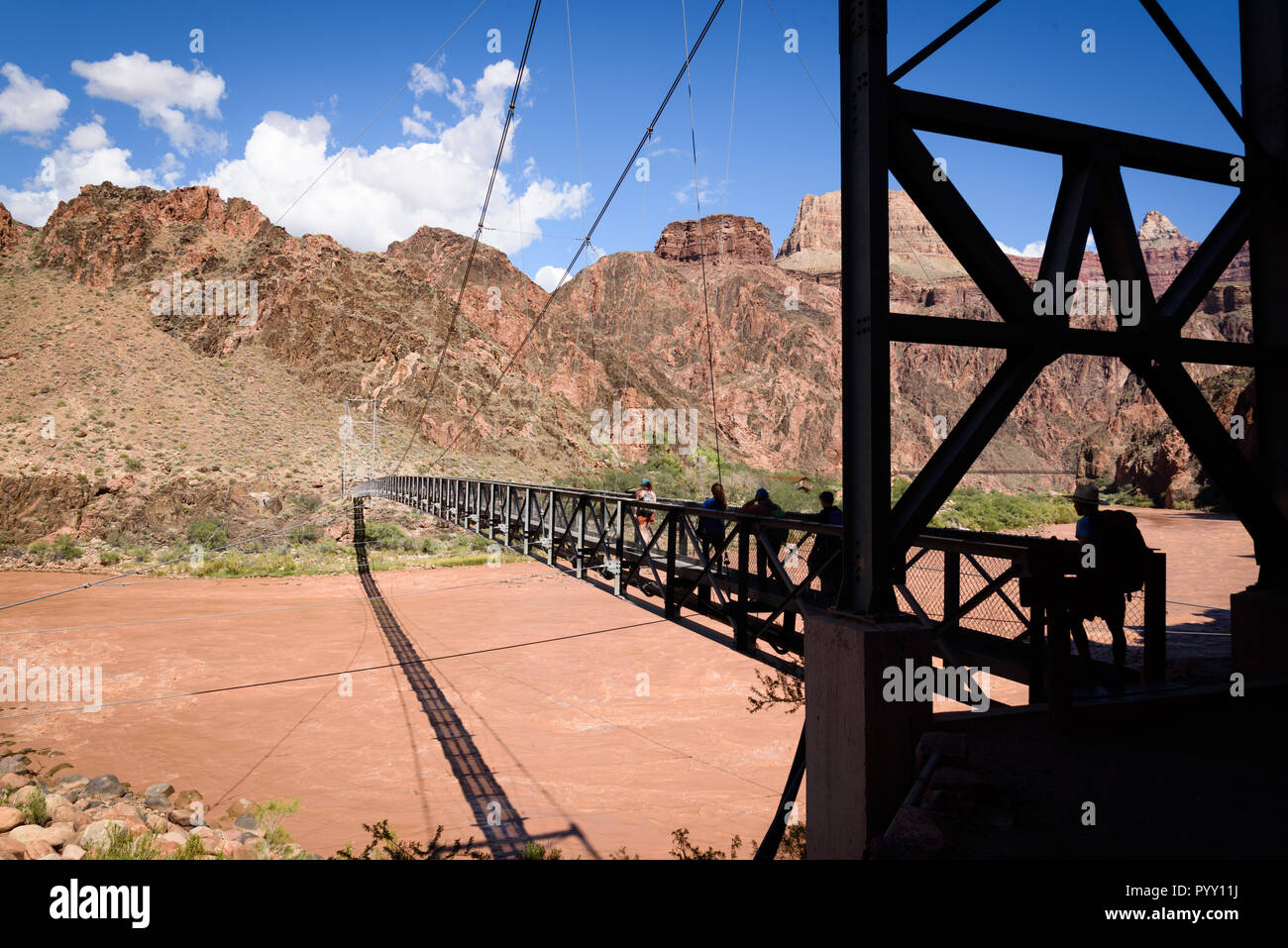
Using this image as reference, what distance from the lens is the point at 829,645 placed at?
355 cm


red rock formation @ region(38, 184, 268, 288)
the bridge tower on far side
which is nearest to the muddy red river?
the bridge tower on far side

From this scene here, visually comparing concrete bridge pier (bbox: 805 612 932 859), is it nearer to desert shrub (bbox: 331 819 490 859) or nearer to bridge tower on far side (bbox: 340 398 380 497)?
desert shrub (bbox: 331 819 490 859)

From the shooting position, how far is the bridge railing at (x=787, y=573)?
13.1 ft

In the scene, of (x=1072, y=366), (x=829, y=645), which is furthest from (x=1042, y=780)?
(x=1072, y=366)

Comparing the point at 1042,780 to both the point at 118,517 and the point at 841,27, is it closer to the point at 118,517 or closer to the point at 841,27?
the point at 841,27

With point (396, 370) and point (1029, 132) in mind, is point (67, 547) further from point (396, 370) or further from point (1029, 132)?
point (1029, 132)

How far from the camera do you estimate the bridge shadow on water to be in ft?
26.7

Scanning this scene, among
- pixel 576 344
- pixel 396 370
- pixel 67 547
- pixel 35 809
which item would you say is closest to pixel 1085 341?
pixel 35 809

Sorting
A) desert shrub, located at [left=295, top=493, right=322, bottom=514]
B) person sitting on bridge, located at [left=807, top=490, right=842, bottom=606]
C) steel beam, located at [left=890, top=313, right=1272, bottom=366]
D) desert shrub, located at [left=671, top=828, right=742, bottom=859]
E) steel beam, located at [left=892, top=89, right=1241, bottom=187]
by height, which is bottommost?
desert shrub, located at [left=671, top=828, right=742, bottom=859]

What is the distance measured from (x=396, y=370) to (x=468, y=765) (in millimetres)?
54508

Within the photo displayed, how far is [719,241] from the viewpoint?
10681cm

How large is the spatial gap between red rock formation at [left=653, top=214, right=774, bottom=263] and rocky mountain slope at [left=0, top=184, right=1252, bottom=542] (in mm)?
8815

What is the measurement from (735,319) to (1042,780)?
8758 centimetres

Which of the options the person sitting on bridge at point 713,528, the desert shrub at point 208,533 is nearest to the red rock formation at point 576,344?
the desert shrub at point 208,533
